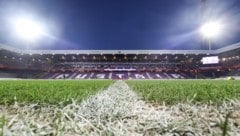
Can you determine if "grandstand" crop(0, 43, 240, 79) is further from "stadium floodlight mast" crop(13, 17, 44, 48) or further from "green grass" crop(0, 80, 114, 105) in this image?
"green grass" crop(0, 80, 114, 105)

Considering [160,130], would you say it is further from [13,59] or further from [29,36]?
[29,36]

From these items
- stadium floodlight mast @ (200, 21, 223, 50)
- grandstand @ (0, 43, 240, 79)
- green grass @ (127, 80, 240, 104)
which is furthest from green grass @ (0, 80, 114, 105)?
stadium floodlight mast @ (200, 21, 223, 50)

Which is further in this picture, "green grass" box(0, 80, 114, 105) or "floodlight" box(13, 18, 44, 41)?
"floodlight" box(13, 18, 44, 41)

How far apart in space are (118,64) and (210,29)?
95.7 ft

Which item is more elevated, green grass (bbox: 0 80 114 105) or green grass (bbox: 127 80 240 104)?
green grass (bbox: 0 80 114 105)

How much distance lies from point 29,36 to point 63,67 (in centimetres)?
1269

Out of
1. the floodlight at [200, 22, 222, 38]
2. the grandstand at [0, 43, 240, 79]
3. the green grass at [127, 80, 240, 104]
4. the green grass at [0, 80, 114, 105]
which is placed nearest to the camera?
the green grass at [0, 80, 114, 105]

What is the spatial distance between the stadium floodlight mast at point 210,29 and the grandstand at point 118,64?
951cm

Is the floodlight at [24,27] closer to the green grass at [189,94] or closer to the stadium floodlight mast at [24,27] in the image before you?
the stadium floodlight mast at [24,27]

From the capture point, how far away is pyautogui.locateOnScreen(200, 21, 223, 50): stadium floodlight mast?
85.4m

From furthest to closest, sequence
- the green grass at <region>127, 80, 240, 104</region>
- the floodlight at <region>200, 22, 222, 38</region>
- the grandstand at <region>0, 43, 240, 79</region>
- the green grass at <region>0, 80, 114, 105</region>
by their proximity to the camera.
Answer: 1. the floodlight at <region>200, 22, 222, 38</region>
2. the grandstand at <region>0, 43, 240, 79</region>
3. the green grass at <region>127, 80, 240, 104</region>
4. the green grass at <region>0, 80, 114, 105</region>

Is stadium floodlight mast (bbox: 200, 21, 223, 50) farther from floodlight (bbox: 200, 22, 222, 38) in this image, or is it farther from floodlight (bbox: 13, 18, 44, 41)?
floodlight (bbox: 13, 18, 44, 41)

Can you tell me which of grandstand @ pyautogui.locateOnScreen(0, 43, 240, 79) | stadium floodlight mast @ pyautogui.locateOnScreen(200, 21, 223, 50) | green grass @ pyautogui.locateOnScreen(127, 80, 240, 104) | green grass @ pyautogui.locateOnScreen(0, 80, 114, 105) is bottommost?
green grass @ pyautogui.locateOnScreen(127, 80, 240, 104)

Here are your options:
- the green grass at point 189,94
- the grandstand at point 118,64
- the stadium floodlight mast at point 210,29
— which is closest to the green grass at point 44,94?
the green grass at point 189,94
